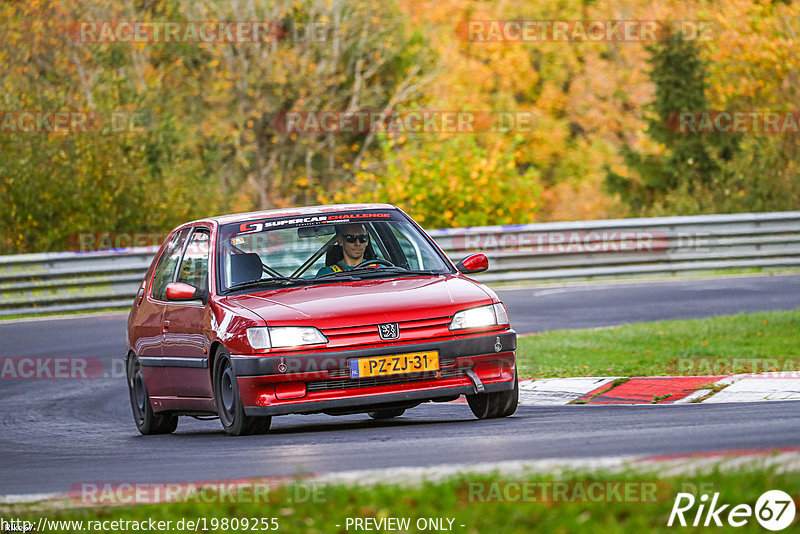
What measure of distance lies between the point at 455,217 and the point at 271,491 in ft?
71.9

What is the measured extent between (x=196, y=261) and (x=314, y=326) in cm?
194

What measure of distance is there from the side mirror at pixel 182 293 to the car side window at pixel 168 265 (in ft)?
3.14

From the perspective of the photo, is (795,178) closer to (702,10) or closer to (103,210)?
(103,210)

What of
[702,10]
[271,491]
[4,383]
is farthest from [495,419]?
[702,10]

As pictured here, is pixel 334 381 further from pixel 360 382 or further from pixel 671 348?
pixel 671 348

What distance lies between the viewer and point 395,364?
8906 mm

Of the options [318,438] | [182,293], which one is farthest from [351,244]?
[318,438]

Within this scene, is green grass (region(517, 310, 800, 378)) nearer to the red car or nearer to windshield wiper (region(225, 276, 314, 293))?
the red car

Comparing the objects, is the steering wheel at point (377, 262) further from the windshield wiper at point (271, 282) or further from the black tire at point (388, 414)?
the black tire at point (388, 414)

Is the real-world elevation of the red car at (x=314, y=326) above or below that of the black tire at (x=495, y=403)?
above

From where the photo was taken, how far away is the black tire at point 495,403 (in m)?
9.57

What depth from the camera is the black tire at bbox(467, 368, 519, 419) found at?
9.57 meters

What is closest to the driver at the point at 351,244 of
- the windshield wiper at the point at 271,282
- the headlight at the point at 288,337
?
the windshield wiper at the point at 271,282

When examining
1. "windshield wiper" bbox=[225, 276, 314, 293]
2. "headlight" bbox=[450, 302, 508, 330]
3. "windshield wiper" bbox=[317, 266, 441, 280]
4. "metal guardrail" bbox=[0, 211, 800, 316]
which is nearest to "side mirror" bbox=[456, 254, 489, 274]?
"windshield wiper" bbox=[317, 266, 441, 280]
